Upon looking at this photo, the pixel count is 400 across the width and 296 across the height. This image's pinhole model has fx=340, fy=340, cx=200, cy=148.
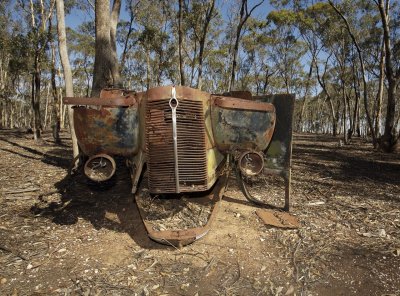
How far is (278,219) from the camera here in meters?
4.96

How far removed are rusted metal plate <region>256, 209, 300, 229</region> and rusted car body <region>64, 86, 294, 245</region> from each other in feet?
2.87

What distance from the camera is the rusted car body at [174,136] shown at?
3807 millimetres

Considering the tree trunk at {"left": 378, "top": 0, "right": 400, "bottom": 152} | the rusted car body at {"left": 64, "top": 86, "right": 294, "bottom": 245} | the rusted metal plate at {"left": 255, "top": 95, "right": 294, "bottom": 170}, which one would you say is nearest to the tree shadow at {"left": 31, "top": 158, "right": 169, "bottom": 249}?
the rusted car body at {"left": 64, "top": 86, "right": 294, "bottom": 245}

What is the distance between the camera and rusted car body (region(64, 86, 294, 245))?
3807 millimetres

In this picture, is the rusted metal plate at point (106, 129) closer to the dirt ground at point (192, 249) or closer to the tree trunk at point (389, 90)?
the dirt ground at point (192, 249)

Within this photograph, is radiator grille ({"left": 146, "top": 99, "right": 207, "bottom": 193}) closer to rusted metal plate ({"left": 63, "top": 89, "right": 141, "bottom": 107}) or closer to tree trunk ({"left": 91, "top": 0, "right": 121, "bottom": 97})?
rusted metal plate ({"left": 63, "top": 89, "right": 141, "bottom": 107})

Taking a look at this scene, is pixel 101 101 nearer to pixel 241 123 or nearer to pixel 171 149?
pixel 171 149

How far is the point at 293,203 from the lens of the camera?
19.2 ft

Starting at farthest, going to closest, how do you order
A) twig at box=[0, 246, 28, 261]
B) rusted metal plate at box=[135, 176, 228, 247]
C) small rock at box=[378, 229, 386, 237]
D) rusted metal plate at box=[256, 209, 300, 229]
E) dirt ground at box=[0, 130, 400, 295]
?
1. rusted metal plate at box=[256, 209, 300, 229]
2. small rock at box=[378, 229, 386, 237]
3. rusted metal plate at box=[135, 176, 228, 247]
4. twig at box=[0, 246, 28, 261]
5. dirt ground at box=[0, 130, 400, 295]

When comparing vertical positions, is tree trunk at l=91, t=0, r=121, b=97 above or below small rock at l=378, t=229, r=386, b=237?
above

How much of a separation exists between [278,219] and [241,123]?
63.5 inches

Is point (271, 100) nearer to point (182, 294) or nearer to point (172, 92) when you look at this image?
point (172, 92)

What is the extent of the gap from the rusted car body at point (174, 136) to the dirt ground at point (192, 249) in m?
0.43

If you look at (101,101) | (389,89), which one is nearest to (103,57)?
(101,101)
